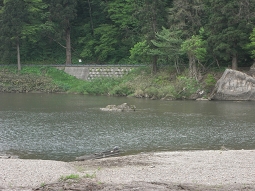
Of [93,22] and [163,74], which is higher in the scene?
[93,22]

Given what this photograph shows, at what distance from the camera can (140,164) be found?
60.5ft

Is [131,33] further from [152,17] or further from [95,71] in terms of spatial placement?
[152,17]

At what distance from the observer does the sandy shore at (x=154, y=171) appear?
570 inches

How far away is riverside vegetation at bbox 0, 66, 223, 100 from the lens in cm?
4925

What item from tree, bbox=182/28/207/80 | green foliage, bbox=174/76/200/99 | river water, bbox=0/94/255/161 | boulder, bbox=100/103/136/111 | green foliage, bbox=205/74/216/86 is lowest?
river water, bbox=0/94/255/161

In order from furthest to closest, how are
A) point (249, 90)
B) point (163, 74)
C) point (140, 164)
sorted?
point (163, 74) → point (249, 90) → point (140, 164)

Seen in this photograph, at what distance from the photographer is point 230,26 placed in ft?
159

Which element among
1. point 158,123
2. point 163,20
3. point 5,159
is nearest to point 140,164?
point 5,159

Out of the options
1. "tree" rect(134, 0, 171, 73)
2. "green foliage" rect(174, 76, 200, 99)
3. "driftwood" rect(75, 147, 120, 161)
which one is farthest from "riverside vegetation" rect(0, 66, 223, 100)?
"driftwood" rect(75, 147, 120, 161)

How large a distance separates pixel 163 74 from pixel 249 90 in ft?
39.4

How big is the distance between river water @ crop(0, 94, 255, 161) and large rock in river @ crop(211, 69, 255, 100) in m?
2.06

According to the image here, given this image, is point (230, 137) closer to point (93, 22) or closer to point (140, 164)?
point (140, 164)

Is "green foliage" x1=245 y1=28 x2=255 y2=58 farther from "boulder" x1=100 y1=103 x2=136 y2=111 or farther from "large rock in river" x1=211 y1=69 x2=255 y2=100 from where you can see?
"boulder" x1=100 y1=103 x2=136 y2=111

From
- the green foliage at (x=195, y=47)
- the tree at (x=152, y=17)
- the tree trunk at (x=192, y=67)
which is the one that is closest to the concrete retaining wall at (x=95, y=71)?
the tree at (x=152, y=17)
